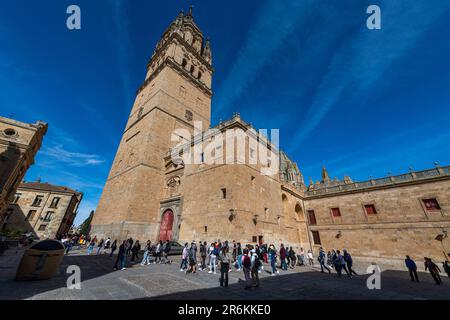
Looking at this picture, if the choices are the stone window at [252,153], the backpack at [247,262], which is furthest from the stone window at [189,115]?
the backpack at [247,262]

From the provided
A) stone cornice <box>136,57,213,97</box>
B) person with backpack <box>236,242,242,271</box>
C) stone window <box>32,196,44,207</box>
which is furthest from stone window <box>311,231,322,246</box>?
stone window <box>32,196,44,207</box>

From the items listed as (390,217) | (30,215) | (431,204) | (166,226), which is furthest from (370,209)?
(30,215)

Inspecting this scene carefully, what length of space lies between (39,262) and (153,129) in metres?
16.2

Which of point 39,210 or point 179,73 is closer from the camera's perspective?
point 179,73

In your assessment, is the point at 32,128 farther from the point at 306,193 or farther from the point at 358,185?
the point at 358,185

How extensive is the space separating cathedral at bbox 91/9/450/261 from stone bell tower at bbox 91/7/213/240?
13cm

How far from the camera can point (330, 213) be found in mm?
20906

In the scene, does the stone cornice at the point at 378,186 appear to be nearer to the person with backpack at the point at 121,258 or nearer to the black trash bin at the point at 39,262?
the person with backpack at the point at 121,258

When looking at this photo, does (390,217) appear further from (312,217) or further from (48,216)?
(48,216)

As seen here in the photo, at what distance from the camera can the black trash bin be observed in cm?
617

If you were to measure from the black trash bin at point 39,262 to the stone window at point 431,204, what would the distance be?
2499 centimetres

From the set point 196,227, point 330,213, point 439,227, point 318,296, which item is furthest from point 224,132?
point 439,227

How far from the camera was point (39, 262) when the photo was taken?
638 centimetres
